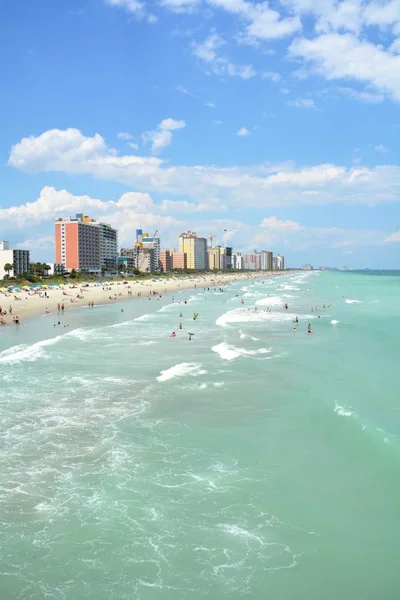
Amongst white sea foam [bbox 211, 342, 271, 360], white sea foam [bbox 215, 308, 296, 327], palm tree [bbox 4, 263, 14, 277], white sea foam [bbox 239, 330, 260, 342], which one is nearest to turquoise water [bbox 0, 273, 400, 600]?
white sea foam [bbox 211, 342, 271, 360]

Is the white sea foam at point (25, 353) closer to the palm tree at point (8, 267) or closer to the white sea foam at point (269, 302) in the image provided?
the white sea foam at point (269, 302)

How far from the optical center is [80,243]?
168m

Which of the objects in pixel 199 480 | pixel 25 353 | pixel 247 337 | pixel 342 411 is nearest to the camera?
pixel 199 480

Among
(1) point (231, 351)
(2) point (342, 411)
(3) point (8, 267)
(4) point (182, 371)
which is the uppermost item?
(3) point (8, 267)

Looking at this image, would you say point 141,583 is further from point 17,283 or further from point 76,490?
point 17,283

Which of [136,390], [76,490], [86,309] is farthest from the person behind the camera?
[86,309]

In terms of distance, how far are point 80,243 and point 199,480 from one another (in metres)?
164

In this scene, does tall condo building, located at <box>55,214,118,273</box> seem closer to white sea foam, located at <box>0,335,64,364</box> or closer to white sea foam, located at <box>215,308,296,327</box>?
white sea foam, located at <box>215,308,296,327</box>

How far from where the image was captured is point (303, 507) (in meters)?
11.5

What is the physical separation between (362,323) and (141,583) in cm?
4211

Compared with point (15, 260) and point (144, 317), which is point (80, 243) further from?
point (144, 317)

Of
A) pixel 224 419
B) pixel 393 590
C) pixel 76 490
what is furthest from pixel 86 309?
pixel 393 590

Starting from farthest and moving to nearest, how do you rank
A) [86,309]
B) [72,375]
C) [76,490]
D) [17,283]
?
[17,283]
[86,309]
[72,375]
[76,490]

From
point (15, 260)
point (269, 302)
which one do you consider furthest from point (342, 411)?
point (15, 260)
